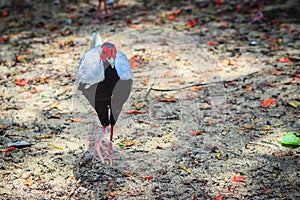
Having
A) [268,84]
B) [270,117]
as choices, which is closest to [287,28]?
[268,84]

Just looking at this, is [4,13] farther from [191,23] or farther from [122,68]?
[122,68]

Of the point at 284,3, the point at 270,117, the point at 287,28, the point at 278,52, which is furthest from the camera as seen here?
the point at 284,3

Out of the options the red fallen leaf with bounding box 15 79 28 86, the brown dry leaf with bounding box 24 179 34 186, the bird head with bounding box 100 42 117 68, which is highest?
the bird head with bounding box 100 42 117 68

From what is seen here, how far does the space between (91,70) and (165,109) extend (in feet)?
4.48

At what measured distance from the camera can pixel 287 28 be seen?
596 centimetres

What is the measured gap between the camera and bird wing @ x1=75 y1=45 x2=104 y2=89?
2.87 m

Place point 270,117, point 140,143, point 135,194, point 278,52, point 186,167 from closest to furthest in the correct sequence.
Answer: point 135,194 → point 186,167 → point 140,143 → point 270,117 → point 278,52

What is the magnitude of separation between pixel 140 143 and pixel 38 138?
877 millimetres

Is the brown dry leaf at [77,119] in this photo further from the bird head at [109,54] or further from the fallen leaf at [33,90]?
the bird head at [109,54]

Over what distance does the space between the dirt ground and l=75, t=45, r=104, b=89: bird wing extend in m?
0.74

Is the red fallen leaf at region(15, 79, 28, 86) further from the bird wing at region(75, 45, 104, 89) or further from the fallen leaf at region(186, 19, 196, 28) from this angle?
the fallen leaf at region(186, 19, 196, 28)

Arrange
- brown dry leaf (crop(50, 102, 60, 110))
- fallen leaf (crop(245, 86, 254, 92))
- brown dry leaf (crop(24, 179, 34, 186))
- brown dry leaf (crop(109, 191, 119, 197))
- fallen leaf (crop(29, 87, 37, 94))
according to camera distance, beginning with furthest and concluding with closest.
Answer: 1. fallen leaf (crop(29, 87, 37, 94))
2. fallen leaf (crop(245, 86, 254, 92))
3. brown dry leaf (crop(50, 102, 60, 110))
4. brown dry leaf (crop(24, 179, 34, 186))
5. brown dry leaf (crop(109, 191, 119, 197))

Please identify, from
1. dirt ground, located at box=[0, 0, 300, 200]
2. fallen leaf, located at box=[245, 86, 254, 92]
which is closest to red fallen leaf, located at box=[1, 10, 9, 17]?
dirt ground, located at box=[0, 0, 300, 200]

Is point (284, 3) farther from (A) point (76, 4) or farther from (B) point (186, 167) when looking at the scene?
(B) point (186, 167)
